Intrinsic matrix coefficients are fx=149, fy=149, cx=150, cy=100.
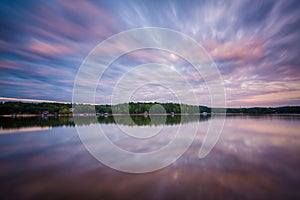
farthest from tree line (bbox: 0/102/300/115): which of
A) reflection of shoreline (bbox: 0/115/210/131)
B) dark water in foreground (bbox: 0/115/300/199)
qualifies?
dark water in foreground (bbox: 0/115/300/199)

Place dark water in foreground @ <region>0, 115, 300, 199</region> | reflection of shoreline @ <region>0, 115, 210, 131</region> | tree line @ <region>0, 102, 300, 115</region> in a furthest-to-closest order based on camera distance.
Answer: tree line @ <region>0, 102, 300, 115</region> < reflection of shoreline @ <region>0, 115, 210, 131</region> < dark water in foreground @ <region>0, 115, 300, 199</region>

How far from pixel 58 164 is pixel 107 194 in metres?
3.82

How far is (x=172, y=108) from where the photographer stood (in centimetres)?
10831

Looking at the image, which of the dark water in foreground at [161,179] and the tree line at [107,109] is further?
the tree line at [107,109]

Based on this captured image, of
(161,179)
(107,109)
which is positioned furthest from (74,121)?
(107,109)

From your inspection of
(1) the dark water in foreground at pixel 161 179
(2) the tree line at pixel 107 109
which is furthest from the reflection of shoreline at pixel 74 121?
(2) the tree line at pixel 107 109

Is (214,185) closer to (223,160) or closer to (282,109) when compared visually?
(223,160)

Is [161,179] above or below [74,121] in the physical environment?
above

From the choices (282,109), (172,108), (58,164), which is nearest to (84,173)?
(58,164)

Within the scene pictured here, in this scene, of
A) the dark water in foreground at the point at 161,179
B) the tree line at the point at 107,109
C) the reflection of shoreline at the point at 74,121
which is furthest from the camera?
the tree line at the point at 107,109

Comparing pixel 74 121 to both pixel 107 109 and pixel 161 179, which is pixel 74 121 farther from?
pixel 107 109

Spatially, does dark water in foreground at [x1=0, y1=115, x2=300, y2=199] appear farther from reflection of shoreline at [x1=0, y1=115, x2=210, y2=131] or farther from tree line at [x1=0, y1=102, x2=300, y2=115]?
tree line at [x1=0, y1=102, x2=300, y2=115]

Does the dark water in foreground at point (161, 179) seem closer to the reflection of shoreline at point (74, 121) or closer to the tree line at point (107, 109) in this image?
the reflection of shoreline at point (74, 121)

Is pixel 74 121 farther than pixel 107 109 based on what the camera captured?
No
